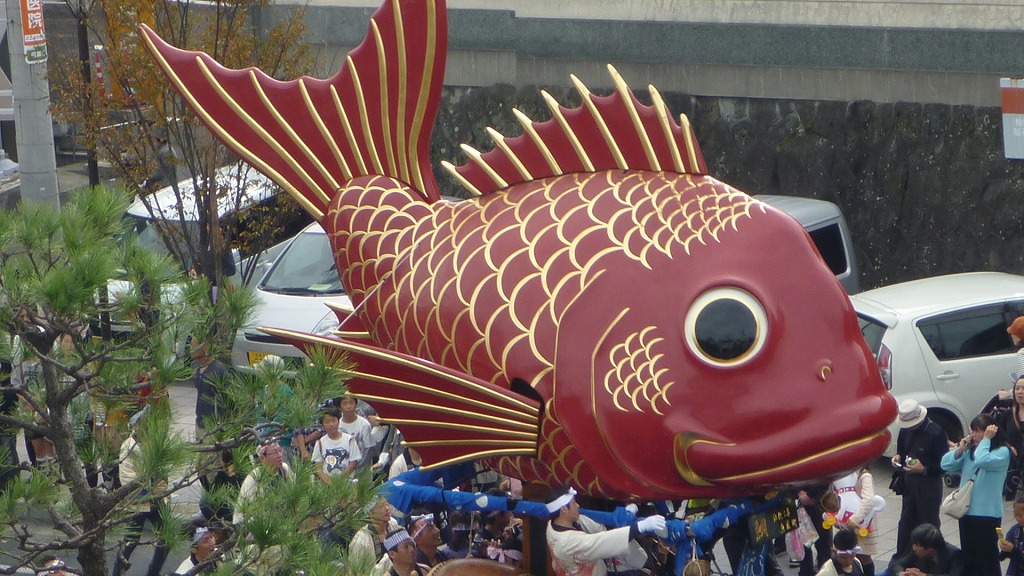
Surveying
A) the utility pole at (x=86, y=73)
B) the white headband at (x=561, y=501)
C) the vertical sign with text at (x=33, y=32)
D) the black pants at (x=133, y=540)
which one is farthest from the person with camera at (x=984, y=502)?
the vertical sign with text at (x=33, y=32)

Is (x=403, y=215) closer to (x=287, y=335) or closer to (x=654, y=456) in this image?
(x=287, y=335)

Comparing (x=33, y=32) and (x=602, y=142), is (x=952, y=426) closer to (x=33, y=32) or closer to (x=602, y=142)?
(x=602, y=142)

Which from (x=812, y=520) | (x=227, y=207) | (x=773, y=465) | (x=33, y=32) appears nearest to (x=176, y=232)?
(x=227, y=207)

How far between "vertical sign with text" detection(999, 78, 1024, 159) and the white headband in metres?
6.10

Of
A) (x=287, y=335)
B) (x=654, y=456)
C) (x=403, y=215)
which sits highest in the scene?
(x=403, y=215)

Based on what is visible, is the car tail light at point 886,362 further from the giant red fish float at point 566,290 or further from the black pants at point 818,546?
the giant red fish float at point 566,290

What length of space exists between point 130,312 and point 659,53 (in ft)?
39.3

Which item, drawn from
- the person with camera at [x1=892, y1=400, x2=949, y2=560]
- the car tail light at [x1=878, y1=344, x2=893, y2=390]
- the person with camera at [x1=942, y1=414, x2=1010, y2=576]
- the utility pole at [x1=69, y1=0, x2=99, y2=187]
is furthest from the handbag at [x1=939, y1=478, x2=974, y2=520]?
the utility pole at [x1=69, y1=0, x2=99, y2=187]

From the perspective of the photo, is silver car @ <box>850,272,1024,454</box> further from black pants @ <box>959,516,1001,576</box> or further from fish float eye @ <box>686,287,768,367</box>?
fish float eye @ <box>686,287,768,367</box>

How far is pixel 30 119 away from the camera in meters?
11.3

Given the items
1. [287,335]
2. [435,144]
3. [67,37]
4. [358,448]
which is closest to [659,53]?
[435,144]

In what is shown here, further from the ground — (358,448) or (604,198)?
(604,198)

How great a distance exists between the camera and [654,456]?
5.52 metres

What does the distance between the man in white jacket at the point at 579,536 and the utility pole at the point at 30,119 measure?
6771 millimetres
